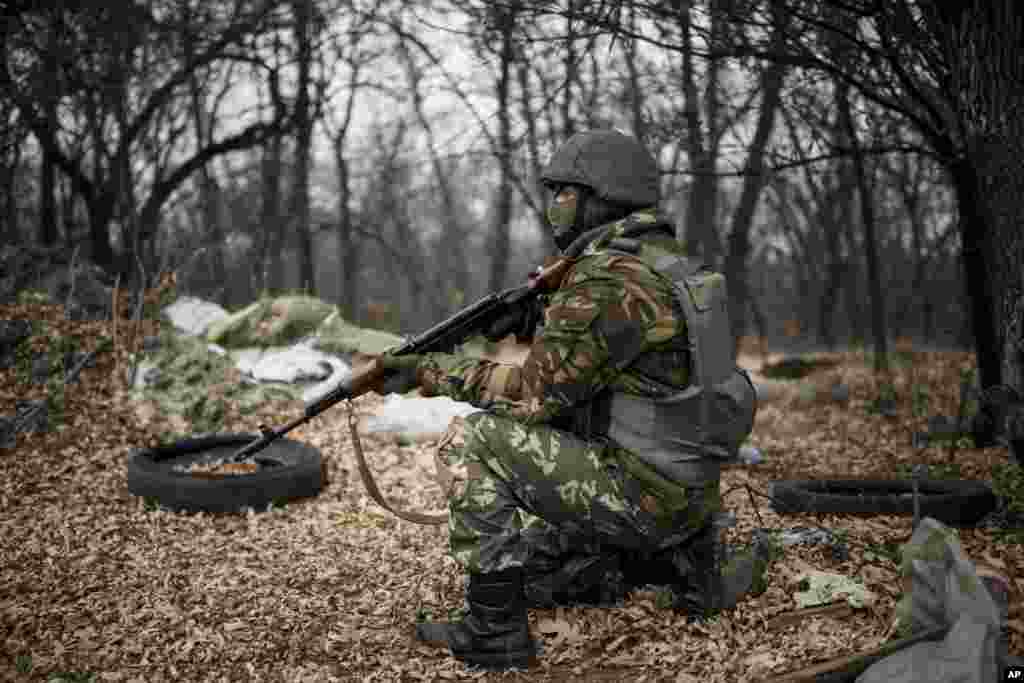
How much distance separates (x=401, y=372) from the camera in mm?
3549

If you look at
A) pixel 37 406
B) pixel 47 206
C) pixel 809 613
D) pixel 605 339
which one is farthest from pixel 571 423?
pixel 47 206

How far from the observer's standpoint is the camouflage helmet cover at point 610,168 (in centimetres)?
327

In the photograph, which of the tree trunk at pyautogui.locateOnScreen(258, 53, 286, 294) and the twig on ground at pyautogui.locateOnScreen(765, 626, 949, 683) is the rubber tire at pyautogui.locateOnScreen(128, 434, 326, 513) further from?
the tree trunk at pyautogui.locateOnScreen(258, 53, 286, 294)

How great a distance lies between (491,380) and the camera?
3.28 m

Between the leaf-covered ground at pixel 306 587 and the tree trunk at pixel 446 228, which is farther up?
the tree trunk at pixel 446 228

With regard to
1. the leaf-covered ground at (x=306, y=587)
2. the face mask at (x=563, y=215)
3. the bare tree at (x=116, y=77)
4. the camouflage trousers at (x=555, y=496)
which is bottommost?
the leaf-covered ground at (x=306, y=587)

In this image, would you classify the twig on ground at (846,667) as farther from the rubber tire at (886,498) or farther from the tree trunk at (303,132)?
the tree trunk at (303,132)

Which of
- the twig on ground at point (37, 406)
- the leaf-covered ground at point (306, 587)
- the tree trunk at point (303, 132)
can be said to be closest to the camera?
the leaf-covered ground at point (306, 587)

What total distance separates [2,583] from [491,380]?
273 centimetres

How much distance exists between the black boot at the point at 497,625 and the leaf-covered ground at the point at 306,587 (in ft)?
0.22

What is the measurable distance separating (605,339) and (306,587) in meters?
2.19

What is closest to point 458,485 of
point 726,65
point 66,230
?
point 726,65

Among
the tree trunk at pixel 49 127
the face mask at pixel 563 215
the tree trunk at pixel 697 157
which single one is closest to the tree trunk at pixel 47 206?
the tree trunk at pixel 49 127

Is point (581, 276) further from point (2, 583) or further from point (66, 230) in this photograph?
point (66, 230)
